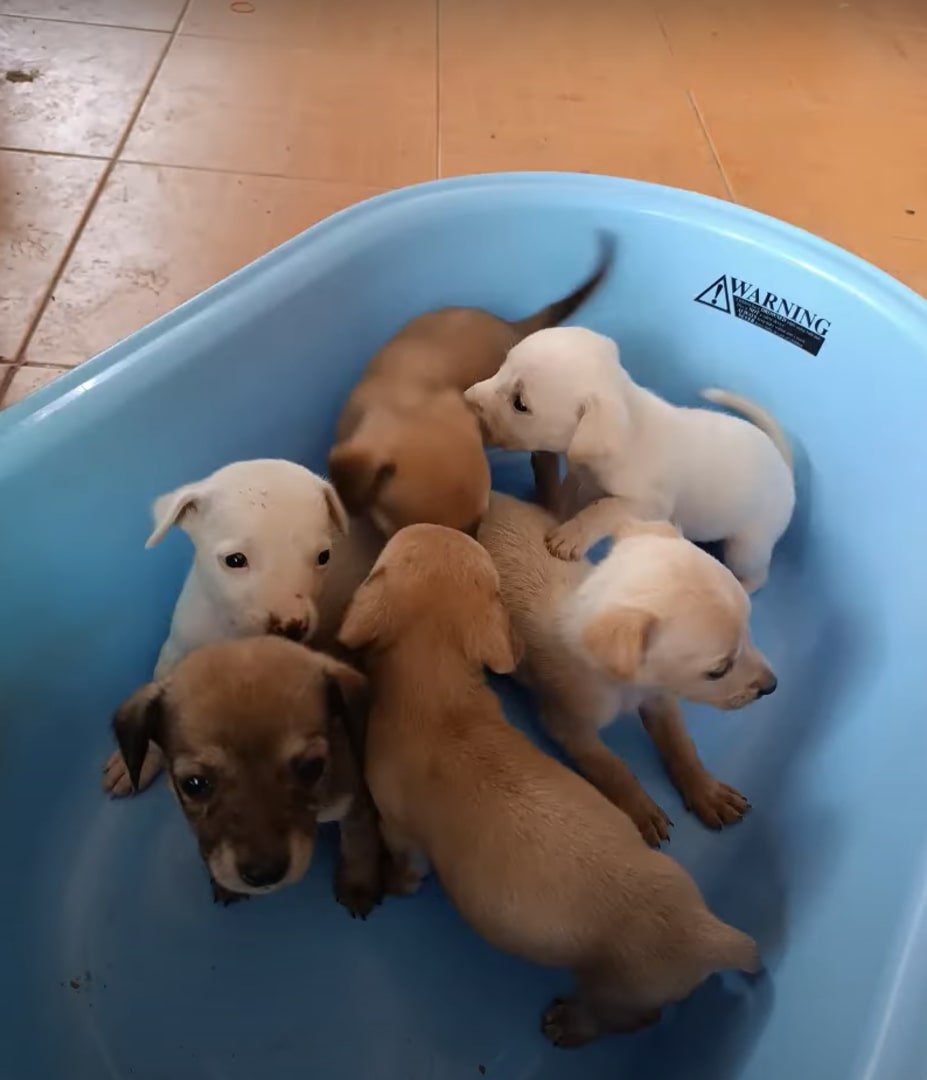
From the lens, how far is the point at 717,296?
1954 millimetres

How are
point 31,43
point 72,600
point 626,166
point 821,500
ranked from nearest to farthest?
point 72,600 → point 821,500 → point 626,166 → point 31,43

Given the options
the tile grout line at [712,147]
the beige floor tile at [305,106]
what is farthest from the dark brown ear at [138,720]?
the tile grout line at [712,147]

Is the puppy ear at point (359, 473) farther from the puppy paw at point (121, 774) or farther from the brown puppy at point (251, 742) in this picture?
the puppy paw at point (121, 774)

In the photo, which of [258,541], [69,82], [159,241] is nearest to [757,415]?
[258,541]

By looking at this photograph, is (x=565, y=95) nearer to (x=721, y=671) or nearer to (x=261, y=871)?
(x=721, y=671)

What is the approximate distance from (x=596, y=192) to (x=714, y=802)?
3.76 feet

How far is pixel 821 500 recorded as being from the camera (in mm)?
1865

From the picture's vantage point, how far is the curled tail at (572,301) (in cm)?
199

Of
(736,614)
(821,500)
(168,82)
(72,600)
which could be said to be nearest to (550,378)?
(736,614)

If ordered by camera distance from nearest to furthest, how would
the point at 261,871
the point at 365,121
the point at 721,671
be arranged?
the point at 261,871, the point at 721,671, the point at 365,121

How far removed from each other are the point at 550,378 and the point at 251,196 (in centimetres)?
135

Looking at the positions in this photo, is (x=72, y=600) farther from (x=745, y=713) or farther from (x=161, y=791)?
(x=745, y=713)

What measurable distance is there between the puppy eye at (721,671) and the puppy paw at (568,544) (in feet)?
1.06

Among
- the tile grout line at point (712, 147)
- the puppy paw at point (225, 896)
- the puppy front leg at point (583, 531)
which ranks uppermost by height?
the tile grout line at point (712, 147)
